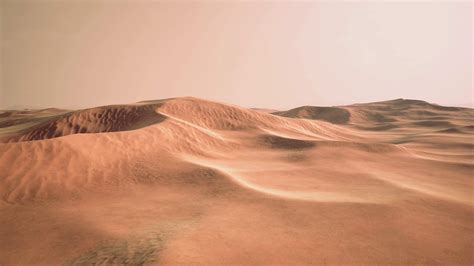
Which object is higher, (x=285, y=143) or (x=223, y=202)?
(x=285, y=143)

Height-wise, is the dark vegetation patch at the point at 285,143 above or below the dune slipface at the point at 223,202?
above

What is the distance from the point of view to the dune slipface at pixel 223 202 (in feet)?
15.2

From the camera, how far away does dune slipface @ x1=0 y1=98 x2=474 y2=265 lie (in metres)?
4.63

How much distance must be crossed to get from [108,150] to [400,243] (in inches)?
345

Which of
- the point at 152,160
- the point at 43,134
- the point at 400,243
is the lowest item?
the point at 400,243

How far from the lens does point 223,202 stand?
6.75 metres

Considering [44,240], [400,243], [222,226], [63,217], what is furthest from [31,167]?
[400,243]

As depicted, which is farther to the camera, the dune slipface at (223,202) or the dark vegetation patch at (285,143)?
the dark vegetation patch at (285,143)

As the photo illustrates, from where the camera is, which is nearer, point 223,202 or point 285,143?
point 223,202

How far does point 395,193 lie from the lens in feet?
23.9

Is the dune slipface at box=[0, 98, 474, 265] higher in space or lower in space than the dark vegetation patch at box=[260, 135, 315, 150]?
lower

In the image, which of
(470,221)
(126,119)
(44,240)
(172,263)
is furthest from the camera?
(126,119)

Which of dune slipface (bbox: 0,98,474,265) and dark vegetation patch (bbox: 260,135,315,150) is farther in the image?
dark vegetation patch (bbox: 260,135,315,150)

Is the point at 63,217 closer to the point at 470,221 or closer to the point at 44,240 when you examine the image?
the point at 44,240
